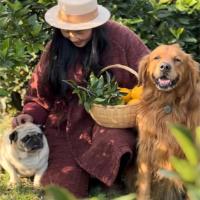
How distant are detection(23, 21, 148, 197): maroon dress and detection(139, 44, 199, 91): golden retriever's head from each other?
57 centimetres

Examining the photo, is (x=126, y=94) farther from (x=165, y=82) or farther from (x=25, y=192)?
(x=25, y=192)

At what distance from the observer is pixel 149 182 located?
3797mm

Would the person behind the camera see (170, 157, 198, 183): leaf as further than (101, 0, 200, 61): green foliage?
No

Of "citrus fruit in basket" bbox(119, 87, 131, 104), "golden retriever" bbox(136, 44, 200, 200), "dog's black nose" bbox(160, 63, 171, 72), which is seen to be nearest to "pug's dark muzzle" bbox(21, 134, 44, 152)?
"citrus fruit in basket" bbox(119, 87, 131, 104)

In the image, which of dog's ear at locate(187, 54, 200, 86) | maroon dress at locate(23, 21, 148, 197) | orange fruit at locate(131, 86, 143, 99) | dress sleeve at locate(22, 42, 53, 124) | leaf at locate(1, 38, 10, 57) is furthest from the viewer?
dress sleeve at locate(22, 42, 53, 124)

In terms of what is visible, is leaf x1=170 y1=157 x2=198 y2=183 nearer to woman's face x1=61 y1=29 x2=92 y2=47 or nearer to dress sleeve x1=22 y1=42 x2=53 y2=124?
woman's face x1=61 y1=29 x2=92 y2=47

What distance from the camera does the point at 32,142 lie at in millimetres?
4219

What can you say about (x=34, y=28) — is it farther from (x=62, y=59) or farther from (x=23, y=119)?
(x=23, y=119)

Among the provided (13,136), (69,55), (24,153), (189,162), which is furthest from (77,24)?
(189,162)

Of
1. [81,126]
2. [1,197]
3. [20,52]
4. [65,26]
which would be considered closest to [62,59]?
[65,26]

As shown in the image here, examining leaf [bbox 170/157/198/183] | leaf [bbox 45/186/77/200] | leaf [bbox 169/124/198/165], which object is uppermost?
leaf [bbox 169/124/198/165]

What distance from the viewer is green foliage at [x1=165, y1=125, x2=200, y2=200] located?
1.34 ft

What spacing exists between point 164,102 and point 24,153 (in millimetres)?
1568

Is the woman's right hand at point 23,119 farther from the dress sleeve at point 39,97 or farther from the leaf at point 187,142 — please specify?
the leaf at point 187,142
